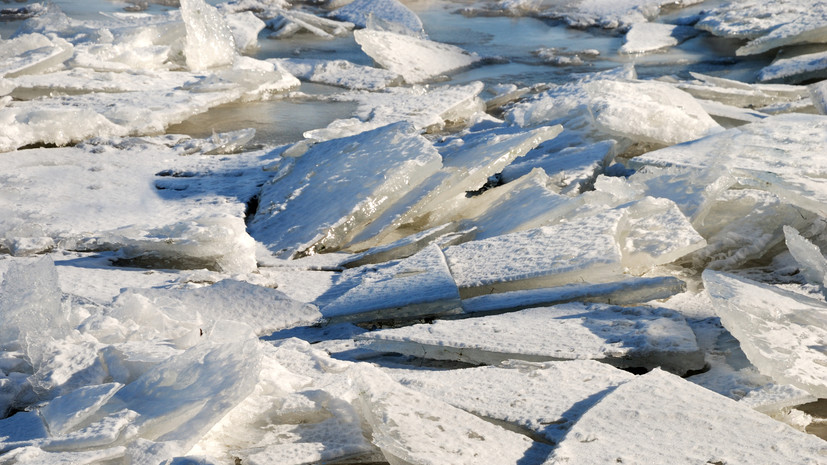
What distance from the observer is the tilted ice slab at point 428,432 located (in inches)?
63.1

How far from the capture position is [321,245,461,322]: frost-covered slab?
2.44 m

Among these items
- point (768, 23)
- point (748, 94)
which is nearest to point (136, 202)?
point (748, 94)

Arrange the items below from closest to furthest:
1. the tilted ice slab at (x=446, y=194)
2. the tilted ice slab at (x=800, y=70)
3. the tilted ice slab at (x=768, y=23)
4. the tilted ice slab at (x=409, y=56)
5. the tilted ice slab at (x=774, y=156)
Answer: the tilted ice slab at (x=774, y=156) → the tilted ice slab at (x=446, y=194) → the tilted ice slab at (x=800, y=70) → the tilted ice slab at (x=768, y=23) → the tilted ice slab at (x=409, y=56)

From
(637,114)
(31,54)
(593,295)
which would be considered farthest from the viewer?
(31,54)

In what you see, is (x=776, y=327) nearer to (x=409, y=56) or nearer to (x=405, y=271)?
(x=405, y=271)

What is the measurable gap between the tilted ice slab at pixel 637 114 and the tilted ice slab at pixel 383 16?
3.56 m

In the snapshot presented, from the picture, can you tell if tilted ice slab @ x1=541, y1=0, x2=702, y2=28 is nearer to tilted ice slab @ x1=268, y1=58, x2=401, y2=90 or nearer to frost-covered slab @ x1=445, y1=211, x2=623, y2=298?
tilted ice slab @ x1=268, y1=58, x2=401, y2=90

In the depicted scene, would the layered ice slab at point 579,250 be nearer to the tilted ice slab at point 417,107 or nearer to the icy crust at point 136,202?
the icy crust at point 136,202

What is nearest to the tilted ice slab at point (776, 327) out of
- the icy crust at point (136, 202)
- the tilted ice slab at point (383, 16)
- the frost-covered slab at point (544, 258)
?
the frost-covered slab at point (544, 258)

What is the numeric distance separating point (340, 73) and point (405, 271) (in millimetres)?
4159

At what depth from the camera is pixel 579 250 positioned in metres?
2.55

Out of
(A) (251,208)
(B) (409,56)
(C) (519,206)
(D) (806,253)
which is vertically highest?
(D) (806,253)

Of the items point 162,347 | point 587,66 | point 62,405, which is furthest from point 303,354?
point 587,66

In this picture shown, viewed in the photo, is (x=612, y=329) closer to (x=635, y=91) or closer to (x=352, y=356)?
(x=352, y=356)
